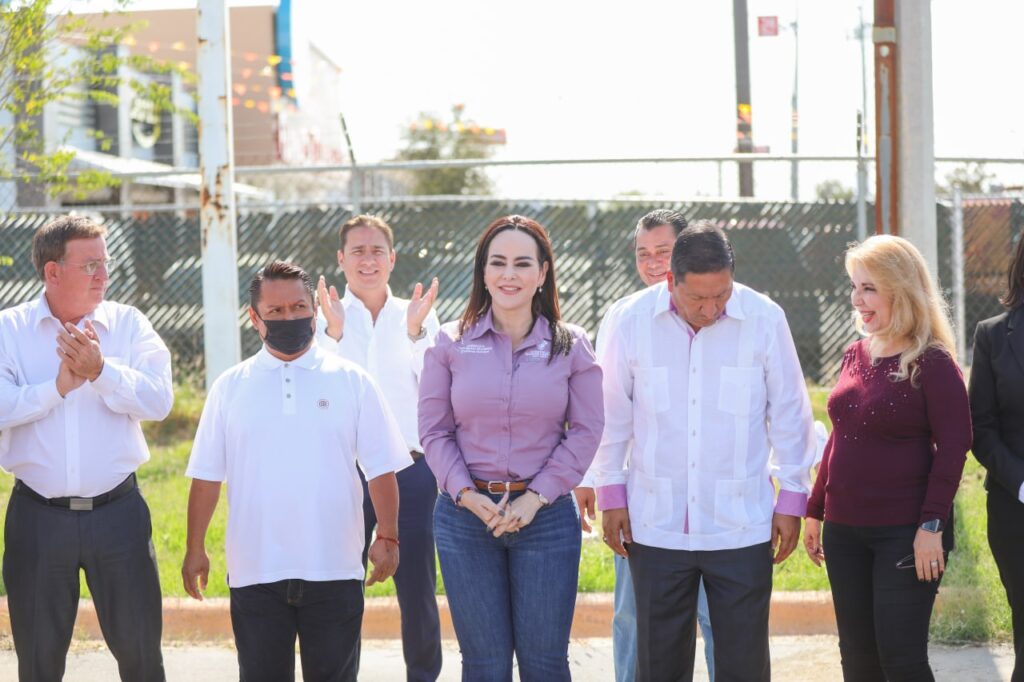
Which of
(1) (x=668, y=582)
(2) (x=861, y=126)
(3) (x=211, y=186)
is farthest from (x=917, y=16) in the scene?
(3) (x=211, y=186)

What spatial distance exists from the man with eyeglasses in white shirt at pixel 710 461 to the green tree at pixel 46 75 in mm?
4181

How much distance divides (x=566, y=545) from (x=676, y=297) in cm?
95

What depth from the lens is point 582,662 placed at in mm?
6070

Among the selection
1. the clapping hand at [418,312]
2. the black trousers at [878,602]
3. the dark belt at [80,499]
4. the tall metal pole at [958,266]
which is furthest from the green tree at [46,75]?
the tall metal pole at [958,266]

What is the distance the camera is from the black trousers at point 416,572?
5199 mm

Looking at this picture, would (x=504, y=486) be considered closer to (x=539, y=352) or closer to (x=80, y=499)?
(x=539, y=352)

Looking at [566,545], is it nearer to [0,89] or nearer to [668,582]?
[668,582]

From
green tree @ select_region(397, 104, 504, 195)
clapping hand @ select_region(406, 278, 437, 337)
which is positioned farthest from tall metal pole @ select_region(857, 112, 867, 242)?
green tree @ select_region(397, 104, 504, 195)

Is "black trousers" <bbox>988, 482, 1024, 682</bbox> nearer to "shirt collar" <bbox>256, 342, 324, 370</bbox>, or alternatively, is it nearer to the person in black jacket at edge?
the person in black jacket at edge

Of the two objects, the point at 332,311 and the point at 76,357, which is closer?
the point at 76,357

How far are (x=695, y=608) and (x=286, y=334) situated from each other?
5.82 feet

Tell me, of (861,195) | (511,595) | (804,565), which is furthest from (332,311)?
(861,195)

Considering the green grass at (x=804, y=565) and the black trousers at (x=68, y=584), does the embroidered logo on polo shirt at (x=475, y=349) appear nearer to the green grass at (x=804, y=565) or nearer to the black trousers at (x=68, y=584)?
the black trousers at (x=68, y=584)

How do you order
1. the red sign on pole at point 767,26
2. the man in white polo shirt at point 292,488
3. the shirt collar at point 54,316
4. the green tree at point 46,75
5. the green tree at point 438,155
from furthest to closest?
the green tree at point 438,155 < the red sign on pole at point 767,26 < the green tree at point 46,75 < the shirt collar at point 54,316 < the man in white polo shirt at point 292,488
